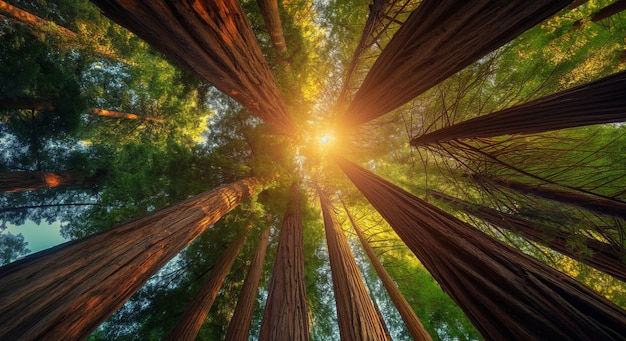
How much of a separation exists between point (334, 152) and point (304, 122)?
1877 millimetres

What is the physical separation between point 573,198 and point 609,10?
2.75 m

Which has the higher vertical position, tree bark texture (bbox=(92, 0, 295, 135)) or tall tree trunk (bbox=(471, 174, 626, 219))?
tree bark texture (bbox=(92, 0, 295, 135))

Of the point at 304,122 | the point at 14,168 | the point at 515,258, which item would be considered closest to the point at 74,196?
the point at 14,168

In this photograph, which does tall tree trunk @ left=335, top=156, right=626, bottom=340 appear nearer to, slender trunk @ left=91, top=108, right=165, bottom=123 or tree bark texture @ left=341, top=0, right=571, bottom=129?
tree bark texture @ left=341, top=0, right=571, bottom=129

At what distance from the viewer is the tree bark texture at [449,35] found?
0.94m

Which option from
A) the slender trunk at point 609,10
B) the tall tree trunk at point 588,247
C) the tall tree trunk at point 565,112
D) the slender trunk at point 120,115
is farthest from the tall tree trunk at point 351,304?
the slender trunk at point 120,115

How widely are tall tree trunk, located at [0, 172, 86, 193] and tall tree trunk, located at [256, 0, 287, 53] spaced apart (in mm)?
6413

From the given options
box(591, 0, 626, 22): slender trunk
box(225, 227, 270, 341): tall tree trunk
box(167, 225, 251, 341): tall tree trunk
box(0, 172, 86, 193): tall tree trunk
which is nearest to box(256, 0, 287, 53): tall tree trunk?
box(167, 225, 251, 341): tall tree trunk

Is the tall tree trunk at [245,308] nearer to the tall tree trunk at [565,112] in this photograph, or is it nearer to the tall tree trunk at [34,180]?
the tall tree trunk at [565,112]

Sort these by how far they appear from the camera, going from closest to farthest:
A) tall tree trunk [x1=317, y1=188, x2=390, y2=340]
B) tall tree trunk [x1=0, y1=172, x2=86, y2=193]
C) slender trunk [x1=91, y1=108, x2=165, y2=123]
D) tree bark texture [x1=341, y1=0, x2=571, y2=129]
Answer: tree bark texture [x1=341, y1=0, x2=571, y2=129]
tall tree trunk [x1=317, y1=188, x2=390, y2=340]
tall tree trunk [x1=0, y1=172, x2=86, y2=193]
slender trunk [x1=91, y1=108, x2=165, y2=123]

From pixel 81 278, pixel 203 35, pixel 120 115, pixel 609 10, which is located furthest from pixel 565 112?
pixel 120 115

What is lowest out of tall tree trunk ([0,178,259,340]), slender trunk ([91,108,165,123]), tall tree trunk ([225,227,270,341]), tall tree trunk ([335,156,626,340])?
tall tree trunk ([225,227,270,341])

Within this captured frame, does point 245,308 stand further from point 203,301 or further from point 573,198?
point 573,198

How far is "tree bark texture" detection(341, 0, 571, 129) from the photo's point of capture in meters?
0.94
